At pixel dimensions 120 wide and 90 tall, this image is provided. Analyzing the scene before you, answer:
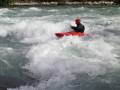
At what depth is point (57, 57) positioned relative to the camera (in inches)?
618

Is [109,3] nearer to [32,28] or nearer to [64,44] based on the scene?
[32,28]

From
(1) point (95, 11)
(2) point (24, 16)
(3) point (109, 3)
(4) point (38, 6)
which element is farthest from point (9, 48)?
(3) point (109, 3)

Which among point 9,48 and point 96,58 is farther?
point 9,48

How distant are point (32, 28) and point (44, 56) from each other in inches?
270

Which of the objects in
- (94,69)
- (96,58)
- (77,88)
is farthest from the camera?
(96,58)

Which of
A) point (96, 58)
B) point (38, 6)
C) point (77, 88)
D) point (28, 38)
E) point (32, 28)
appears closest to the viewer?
point (77, 88)

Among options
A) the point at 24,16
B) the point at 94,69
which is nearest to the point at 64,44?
the point at 94,69

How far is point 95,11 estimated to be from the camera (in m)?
32.6

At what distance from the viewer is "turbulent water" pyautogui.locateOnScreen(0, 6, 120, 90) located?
12648 millimetres

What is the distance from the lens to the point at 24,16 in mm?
29500

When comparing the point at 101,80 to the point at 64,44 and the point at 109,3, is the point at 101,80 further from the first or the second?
the point at 109,3

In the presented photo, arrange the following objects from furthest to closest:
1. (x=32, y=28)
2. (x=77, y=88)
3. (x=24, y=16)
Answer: (x=24, y=16), (x=32, y=28), (x=77, y=88)

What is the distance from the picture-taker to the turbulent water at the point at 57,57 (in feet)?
41.5

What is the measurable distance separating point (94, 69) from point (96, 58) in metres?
1.61
